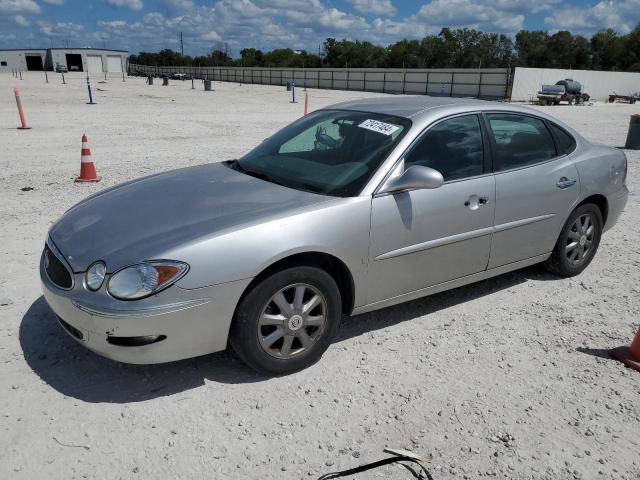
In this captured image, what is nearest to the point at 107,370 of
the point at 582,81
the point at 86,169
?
the point at 86,169

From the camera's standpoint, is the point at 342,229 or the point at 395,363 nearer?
the point at 342,229

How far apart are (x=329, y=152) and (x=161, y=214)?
1.36 m

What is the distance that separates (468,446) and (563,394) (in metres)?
0.84

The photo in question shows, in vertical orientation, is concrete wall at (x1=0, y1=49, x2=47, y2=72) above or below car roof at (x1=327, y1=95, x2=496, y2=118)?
above

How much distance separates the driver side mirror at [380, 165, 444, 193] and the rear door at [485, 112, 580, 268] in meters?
0.88

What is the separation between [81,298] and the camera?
→ 2775 millimetres

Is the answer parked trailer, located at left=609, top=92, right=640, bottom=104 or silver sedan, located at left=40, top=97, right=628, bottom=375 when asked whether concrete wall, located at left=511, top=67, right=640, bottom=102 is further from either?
silver sedan, located at left=40, top=97, right=628, bottom=375

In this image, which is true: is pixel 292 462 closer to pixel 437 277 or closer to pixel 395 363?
pixel 395 363

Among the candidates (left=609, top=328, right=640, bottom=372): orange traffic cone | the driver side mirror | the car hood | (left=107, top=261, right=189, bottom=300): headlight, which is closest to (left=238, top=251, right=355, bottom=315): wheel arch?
the car hood

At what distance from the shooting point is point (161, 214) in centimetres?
319

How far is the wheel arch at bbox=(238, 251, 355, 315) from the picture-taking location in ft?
9.78

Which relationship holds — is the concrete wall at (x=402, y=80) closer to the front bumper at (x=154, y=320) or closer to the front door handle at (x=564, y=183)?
the front door handle at (x=564, y=183)

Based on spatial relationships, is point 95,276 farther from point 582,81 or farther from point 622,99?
point 622,99

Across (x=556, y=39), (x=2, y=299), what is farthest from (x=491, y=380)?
(x=556, y=39)
